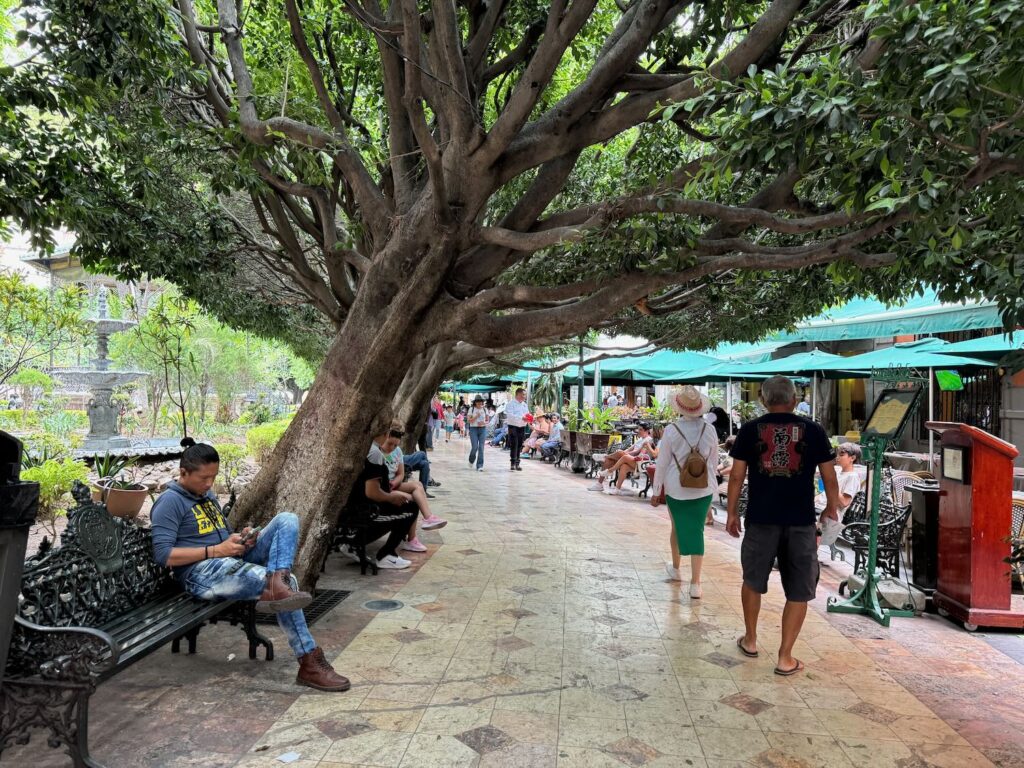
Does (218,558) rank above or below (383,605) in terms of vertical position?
above

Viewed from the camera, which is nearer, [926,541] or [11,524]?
[11,524]

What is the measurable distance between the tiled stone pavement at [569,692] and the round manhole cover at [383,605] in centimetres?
11

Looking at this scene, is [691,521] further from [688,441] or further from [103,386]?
[103,386]

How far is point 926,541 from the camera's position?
6.14m

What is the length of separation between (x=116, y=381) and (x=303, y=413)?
43.9 feet

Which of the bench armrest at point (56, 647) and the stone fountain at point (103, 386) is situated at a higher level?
the stone fountain at point (103, 386)

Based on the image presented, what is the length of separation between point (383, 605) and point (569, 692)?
7.01 ft

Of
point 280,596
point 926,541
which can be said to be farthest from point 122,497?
point 926,541

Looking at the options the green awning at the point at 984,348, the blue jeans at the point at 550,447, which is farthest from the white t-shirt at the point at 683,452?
the blue jeans at the point at 550,447

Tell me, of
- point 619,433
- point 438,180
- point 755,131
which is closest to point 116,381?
point 619,433

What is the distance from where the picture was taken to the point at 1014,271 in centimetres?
362

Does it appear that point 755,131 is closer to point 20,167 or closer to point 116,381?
point 20,167

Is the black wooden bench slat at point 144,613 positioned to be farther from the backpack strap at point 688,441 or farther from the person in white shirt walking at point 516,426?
the person in white shirt walking at point 516,426

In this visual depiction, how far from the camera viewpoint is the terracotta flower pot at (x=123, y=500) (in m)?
7.87
